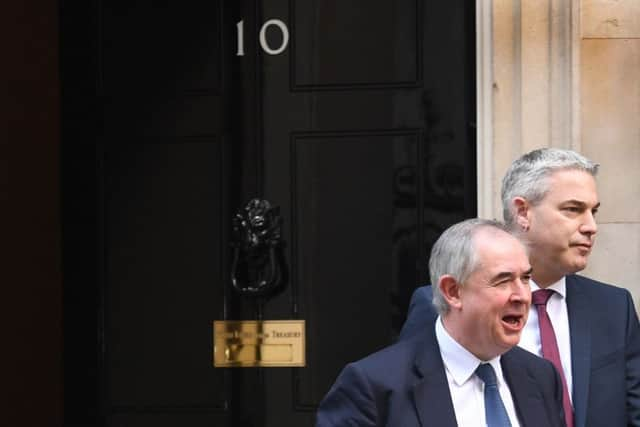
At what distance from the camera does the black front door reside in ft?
19.1

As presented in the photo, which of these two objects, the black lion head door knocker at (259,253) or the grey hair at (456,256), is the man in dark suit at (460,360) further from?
the black lion head door knocker at (259,253)

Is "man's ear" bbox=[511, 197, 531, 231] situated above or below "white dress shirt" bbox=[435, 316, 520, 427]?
above

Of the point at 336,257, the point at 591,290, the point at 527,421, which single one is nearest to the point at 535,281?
the point at 591,290

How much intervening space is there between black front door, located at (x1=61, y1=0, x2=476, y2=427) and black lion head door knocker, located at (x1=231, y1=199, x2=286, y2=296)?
3cm

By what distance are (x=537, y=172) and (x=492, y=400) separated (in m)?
0.94

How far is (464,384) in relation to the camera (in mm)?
3301

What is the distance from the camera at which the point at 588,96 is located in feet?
17.6

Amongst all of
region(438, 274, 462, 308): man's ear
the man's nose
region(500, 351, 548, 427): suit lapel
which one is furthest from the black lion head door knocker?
region(438, 274, 462, 308): man's ear

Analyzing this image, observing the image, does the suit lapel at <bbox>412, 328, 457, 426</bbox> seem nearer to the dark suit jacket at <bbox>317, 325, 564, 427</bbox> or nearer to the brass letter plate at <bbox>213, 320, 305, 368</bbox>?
the dark suit jacket at <bbox>317, 325, 564, 427</bbox>

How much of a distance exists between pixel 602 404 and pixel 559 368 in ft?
0.57

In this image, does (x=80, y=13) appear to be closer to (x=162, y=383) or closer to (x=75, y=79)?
(x=75, y=79)

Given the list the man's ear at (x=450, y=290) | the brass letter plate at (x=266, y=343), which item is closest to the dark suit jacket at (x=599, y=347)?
the man's ear at (x=450, y=290)

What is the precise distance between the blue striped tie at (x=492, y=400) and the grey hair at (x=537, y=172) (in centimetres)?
78

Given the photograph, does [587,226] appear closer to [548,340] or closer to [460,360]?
[548,340]
